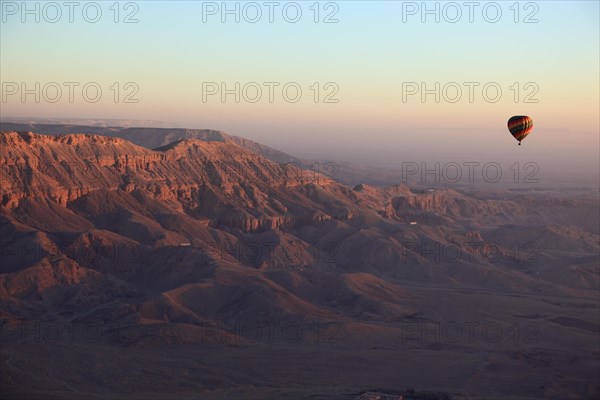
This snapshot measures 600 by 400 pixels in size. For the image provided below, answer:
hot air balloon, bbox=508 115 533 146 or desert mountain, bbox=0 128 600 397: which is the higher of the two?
hot air balloon, bbox=508 115 533 146

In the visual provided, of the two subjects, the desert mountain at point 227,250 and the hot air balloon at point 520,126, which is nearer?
the hot air balloon at point 520,126

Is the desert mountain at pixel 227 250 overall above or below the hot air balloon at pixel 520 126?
below

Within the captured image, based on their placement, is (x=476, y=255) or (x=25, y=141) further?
(x=476, y=255)

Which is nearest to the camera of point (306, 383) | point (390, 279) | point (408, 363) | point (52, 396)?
point (52, 396)

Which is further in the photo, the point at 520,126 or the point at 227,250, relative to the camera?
the point at 227,250

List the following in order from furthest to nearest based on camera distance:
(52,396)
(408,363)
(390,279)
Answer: (390,279), (408,363), (52,396)

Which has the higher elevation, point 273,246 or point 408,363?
point 273,246

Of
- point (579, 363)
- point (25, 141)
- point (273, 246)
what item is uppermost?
point (25, 141)

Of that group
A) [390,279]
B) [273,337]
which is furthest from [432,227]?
[273,337]

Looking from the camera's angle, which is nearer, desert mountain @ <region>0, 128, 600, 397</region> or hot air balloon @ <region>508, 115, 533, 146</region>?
hot air balloon @ <region>508, 115, 533, 146</region>

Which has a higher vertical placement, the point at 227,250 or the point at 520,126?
the point at 520,126

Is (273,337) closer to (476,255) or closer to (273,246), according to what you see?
(273,246)
